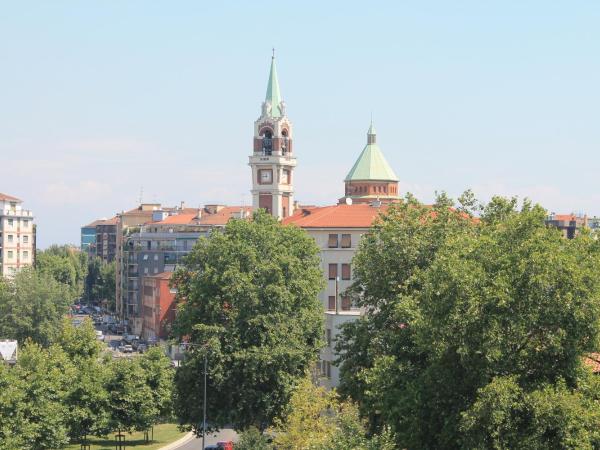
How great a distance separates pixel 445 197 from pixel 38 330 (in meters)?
71.0

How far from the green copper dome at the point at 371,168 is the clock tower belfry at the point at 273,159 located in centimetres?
889

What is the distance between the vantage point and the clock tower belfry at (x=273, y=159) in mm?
153625

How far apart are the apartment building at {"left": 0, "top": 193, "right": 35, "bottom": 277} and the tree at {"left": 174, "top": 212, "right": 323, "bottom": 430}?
93748 millimetres

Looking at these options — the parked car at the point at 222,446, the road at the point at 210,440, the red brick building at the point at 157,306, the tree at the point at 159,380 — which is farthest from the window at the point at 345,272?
the red brick building at the point at 157,306

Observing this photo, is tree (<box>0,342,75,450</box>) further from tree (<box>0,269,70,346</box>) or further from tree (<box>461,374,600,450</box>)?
tree (<box>0,269,70,346</box>)

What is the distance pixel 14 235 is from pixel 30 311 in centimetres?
4307

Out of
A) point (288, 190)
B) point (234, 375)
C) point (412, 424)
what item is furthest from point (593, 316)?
point (288, 190)

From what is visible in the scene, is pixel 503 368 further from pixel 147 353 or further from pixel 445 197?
pixel 147 353

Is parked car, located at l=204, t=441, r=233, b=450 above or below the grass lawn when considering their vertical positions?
above

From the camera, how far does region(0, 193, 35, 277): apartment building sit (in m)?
164

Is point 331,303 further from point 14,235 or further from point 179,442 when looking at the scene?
point 14,235

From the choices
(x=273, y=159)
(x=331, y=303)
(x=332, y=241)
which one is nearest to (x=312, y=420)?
(x=332, y=241)

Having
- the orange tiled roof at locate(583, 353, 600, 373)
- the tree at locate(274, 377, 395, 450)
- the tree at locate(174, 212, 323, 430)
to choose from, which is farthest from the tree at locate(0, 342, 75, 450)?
the orange tiled roof at locate(583, 353, 600, 373)

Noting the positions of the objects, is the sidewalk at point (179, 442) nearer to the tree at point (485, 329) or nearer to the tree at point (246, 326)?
the tree at point (246, 326)
